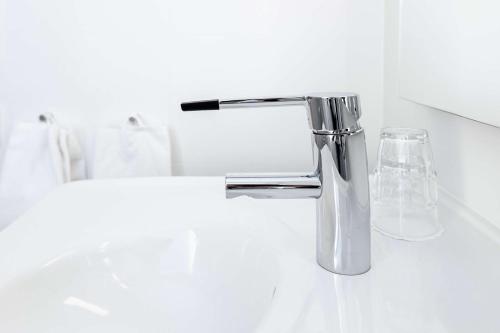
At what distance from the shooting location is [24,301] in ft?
1.82

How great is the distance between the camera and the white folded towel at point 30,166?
2.94 ft

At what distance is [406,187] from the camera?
0.63 meters

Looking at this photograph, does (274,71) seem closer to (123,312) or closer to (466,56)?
(466,56)

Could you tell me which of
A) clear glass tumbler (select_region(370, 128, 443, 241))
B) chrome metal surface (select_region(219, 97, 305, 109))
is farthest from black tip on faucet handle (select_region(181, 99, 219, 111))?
clear glass tumbler (select_region(370, 128, 443, 241))

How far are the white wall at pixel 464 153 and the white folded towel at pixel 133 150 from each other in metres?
0.50

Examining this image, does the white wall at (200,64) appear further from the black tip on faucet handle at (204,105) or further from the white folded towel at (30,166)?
the black tip on faucet handle at (204,105)

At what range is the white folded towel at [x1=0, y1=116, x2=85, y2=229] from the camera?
0.90m

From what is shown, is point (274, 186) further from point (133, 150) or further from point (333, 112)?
point (133, 150)

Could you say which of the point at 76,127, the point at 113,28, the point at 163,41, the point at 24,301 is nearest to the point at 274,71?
the point at 163,41

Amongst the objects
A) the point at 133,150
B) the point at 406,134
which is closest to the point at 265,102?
the point at 406,134

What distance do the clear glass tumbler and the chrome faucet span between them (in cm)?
12

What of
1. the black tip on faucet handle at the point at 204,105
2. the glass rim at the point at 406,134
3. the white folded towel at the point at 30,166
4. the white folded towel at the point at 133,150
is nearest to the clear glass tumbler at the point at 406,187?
the glass rim at the point at 406,134

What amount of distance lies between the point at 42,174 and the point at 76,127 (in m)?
0.13

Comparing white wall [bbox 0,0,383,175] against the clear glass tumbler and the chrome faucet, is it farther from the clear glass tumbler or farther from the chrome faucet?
the chrome faucet
